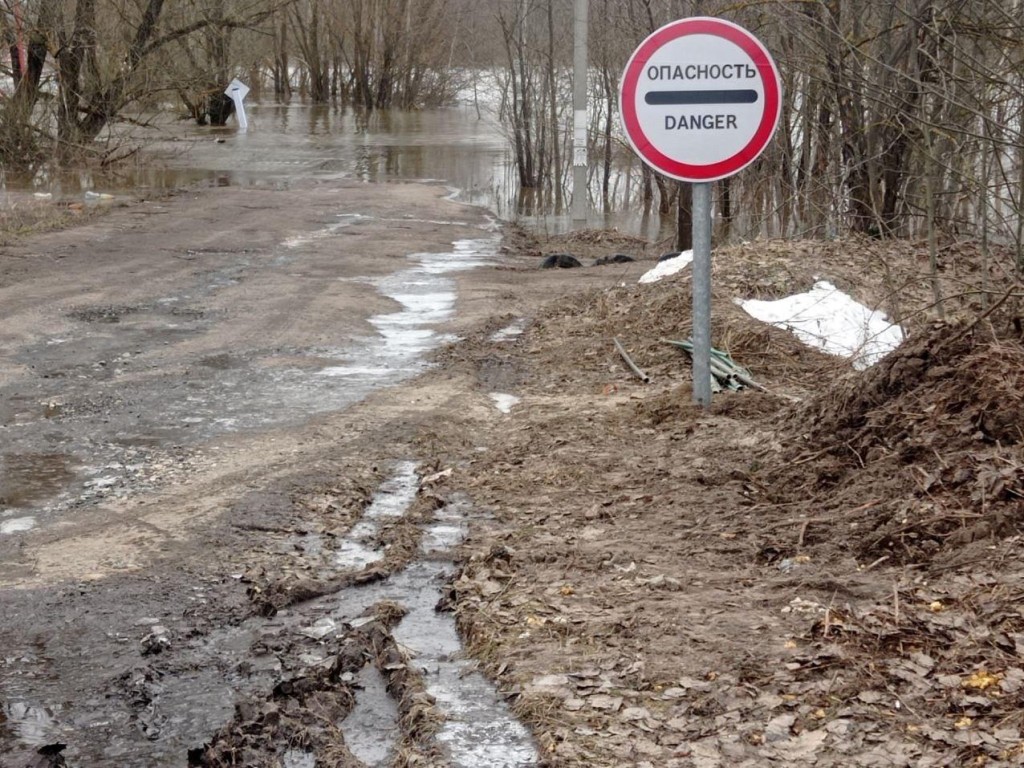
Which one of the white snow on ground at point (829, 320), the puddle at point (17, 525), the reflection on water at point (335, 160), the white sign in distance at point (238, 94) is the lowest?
the puddle at point (17, 525)

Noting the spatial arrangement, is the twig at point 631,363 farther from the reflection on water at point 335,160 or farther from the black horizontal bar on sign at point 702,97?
the reflection on water at point 335,160

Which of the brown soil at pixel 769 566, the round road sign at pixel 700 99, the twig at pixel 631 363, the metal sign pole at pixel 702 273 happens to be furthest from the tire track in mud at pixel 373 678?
the twig at pixel 631 363

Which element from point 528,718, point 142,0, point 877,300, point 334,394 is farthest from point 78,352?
point 142,0

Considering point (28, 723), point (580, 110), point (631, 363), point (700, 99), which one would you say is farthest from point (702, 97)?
point (580, 110)

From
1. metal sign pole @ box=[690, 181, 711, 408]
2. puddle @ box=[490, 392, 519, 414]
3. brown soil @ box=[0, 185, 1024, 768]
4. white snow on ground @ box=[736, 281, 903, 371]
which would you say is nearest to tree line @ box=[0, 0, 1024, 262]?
white snow on ground @ box=[736, 281, 903, 371]

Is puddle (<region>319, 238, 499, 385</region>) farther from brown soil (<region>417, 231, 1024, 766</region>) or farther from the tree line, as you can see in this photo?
the tree line

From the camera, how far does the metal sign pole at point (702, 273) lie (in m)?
6.90

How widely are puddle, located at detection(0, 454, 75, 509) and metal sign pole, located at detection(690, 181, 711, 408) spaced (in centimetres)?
340

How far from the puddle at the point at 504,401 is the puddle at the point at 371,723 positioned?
13.2ft

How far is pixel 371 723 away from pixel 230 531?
81.1 inches

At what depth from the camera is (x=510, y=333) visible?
11.0 metres

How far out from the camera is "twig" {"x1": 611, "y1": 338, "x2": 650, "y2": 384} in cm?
848

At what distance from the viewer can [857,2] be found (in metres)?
11.9

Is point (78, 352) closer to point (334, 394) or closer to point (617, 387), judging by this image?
point (334, 394)
